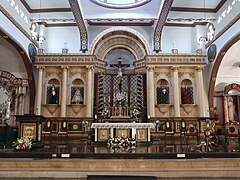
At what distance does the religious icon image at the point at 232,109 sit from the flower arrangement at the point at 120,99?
21.2ft

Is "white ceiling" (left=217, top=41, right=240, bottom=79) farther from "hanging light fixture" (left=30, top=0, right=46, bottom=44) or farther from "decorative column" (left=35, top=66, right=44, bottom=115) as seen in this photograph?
"hanging light fixture" (left=30, top=0, right=46, bottom=44)

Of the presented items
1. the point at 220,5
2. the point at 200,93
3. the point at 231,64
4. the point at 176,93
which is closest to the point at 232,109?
the point at 200,93

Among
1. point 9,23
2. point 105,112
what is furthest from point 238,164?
point 9,23

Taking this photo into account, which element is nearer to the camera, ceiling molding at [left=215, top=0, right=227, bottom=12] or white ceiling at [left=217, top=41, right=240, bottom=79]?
ceiling molding at [left=215, top=0, right=227, bottom=12]

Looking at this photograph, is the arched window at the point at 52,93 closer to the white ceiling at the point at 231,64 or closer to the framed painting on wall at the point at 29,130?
the framed painting on wall at the point at 29,130

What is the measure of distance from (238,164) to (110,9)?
11471 millimetres

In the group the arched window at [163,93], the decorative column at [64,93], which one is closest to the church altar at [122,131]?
the decorative column at [64,93]

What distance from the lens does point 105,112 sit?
12.8 meters

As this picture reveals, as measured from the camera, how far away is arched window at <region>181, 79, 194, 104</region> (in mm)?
14281

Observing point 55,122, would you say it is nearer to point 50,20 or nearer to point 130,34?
point 50,20

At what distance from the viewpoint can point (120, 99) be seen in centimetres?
1384

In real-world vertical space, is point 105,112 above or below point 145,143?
above

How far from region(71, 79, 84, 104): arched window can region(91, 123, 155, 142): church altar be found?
165 inches

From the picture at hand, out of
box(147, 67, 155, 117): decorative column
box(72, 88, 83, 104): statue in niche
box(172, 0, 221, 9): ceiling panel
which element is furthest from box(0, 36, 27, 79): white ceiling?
box(172, 0, 221, 9): ceiling panel
